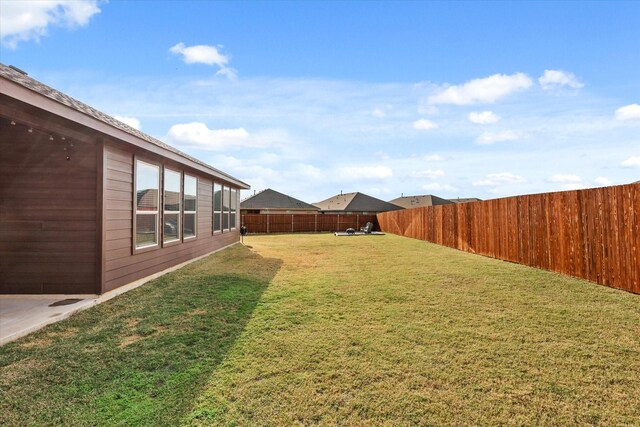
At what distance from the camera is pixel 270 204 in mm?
31297

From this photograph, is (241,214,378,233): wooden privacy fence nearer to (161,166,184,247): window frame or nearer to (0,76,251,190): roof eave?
(161,166,184,247): window frame

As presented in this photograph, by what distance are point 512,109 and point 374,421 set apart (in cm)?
1135

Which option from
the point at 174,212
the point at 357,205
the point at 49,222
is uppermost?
the point at 357,205

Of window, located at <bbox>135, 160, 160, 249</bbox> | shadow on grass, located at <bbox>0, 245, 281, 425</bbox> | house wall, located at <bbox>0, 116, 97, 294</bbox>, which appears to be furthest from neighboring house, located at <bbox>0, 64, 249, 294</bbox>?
shadow on grass, located at <bbox>0, 245, 281, 425</bbox>

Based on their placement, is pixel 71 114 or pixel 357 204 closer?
pixel 71 114

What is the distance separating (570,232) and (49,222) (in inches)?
381

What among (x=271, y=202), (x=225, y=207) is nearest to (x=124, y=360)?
(x=225, y=207)

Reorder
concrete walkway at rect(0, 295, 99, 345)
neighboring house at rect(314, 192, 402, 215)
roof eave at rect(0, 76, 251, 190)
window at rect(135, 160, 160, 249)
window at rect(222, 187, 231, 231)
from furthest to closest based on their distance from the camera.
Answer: neighboring house at rect(314, 192, 402, 215) → window at rect(222, 187, 231, 231) → window at rect(135, 160, 160, 249) → concrete walkway at rect(0, 295, 99, 345) → roof eave at rect(0, 76, 251, 190)

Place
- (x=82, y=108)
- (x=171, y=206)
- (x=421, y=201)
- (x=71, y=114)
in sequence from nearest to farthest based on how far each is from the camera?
(x=71, y=114)
(x=82, y=108)
(x=171, y=206)
(x=421, y=201)

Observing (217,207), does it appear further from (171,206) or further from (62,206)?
(62,206)

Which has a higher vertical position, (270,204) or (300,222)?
(270,204)

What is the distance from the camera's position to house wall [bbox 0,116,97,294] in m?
4.89

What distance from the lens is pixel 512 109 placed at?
10242 mm

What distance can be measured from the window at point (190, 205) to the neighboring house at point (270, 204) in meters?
20.5
